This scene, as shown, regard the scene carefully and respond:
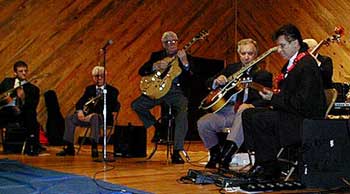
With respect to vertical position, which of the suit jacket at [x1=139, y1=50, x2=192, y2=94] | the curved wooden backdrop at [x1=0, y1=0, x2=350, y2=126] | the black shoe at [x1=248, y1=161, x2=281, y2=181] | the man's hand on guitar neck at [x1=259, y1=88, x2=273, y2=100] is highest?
the curved wooden backdrop at [x1=0, y1=0, x2=350, y2=126]

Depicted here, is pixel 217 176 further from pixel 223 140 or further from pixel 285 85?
pixel 223 140

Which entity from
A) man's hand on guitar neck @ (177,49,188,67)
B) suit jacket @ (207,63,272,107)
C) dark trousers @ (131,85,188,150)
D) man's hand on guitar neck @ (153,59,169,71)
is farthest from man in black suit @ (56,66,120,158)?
suit jacket @ (207,63,272,107)

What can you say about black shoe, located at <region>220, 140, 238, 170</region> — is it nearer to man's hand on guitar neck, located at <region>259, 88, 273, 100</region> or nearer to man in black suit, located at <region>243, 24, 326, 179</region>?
man in black suit, located at <region>243, 24, 326, 179</region>

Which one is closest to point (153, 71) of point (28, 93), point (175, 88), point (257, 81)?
point (175, 88)

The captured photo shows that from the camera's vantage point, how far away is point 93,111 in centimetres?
644

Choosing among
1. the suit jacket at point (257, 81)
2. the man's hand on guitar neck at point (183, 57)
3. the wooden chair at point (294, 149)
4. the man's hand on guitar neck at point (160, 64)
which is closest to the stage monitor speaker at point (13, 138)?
the man's hand on guitar neck at point (160, 64)

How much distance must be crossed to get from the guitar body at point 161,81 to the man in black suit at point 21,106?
5.52ft

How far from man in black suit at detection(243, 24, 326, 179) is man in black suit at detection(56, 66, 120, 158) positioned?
2362 mm

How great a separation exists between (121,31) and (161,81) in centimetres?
295

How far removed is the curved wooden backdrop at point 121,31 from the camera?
7.62 m

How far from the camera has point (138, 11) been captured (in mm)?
8508

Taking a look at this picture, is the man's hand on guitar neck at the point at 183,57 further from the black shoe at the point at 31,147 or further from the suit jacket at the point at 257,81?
the black shoe at the point at 31,147

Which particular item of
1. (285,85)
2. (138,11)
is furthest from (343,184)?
(138,11)

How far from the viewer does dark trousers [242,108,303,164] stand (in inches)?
158
